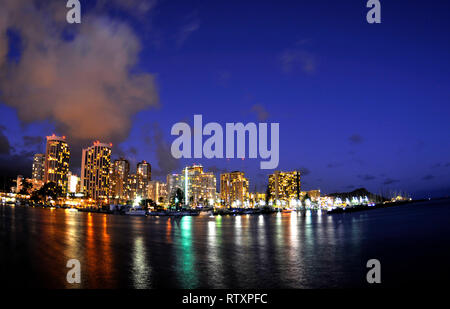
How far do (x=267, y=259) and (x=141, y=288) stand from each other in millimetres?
9656

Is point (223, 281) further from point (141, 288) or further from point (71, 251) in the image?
point (71, 251)
